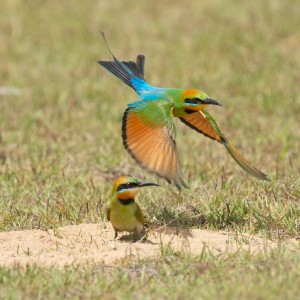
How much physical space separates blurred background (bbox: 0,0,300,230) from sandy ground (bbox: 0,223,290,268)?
298mm

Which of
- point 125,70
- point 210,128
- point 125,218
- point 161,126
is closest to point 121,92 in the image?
point 125,70

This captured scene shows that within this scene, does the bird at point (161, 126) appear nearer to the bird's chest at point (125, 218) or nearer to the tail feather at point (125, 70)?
the tail feather at point (125, 70)

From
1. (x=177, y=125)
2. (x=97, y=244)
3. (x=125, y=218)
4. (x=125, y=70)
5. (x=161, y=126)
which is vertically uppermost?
(x=125, y=70)

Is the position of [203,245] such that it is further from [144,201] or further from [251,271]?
[144,201]

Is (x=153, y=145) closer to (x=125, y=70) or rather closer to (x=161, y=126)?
(x=161, y=126)

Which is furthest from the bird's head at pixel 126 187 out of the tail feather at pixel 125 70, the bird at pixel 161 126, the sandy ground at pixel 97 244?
the tail feather at pixel 125 70

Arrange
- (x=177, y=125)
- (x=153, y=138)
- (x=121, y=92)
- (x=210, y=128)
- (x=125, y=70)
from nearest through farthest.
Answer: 1. (x=153, y=138)
2. (x=210, y=128)
3. (x=125, y=70)
4. (x=177, y=125)
5. (x=121, y=92)

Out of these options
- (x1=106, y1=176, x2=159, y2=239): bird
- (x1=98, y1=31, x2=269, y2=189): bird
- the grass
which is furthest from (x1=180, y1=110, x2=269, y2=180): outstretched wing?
(x1=106, y1=176, x2=159, y2=239): bird

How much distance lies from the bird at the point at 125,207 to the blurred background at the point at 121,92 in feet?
1.89

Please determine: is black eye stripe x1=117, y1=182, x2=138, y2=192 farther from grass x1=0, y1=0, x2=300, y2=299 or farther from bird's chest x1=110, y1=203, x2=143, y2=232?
grass x1=0, y1=0, x2=300, y2=299

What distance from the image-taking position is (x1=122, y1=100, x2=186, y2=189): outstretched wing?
5.15m

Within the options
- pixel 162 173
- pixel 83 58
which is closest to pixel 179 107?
pixel 162 173

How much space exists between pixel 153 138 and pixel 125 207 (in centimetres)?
46

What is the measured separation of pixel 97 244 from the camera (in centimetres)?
524
